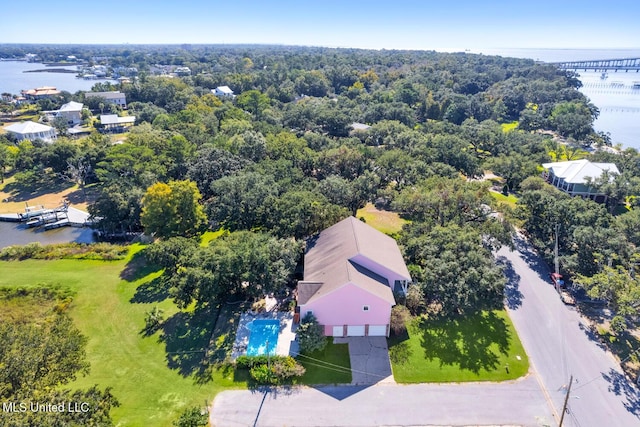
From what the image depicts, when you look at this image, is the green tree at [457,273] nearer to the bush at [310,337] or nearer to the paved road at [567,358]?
the paved road at [567,358]

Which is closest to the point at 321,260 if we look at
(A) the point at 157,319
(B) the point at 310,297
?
(B) the point at 310,297

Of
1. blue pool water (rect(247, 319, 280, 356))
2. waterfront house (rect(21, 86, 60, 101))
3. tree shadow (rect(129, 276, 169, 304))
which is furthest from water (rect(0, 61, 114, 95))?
blue pool water (rect(247, 319, 280, 356))

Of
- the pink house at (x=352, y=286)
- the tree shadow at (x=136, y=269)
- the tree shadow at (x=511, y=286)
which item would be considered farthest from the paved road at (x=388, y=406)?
the tree shadow at (x=136, y=269)

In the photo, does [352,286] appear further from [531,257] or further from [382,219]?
[531,257]

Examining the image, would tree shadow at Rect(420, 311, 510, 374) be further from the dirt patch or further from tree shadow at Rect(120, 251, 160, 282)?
the dirt patch

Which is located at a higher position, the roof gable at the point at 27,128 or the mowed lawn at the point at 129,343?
the roof gable at the point at 27,128
